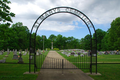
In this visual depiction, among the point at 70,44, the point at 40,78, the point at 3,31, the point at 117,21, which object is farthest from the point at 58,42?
the point at 40,78

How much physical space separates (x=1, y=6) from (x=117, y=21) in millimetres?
35556

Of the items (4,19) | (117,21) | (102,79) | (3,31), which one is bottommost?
(102,79)

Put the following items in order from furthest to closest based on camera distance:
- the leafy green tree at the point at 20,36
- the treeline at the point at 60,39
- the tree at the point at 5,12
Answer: the leafy green tree at the point at 20,36 → the treeline at the point at 60,39 → the tree at the point at 5,12

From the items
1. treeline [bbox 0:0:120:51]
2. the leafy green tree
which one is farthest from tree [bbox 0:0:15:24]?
the leafy green tree

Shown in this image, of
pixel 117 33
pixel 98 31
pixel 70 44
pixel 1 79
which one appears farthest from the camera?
pixel 70 44

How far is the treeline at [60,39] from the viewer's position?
16.3 meters

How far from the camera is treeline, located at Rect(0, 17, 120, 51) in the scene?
53.4ft

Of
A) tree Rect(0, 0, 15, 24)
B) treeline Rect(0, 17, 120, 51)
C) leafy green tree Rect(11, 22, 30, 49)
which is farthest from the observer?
leafy green tree Rect(11, 22, 30, 49)

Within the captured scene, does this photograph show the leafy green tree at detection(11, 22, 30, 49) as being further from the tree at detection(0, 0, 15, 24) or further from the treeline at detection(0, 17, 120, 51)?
the tree at detection(0, 0, 15, 24)

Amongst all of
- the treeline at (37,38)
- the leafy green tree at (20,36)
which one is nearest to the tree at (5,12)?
the treeline at (37,38)

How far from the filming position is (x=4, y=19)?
44.9 feet

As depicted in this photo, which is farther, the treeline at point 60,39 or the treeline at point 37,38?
the treeline at point 60,39

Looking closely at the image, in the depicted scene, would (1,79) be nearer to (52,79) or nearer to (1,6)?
(52,79)

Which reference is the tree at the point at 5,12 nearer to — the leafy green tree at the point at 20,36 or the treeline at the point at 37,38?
the treeline at the point at 37,38
